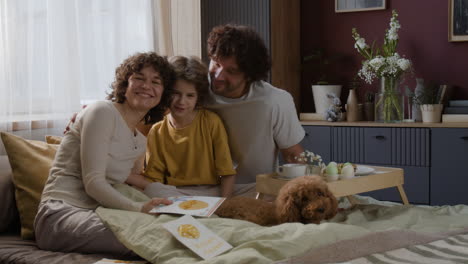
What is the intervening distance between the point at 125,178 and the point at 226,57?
2.39 feet

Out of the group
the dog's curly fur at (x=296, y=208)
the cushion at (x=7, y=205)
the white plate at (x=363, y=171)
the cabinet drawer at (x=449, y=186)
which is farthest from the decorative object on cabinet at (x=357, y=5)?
the cushion at (x=7, y=205)

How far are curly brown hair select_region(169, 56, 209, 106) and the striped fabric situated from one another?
1117mm

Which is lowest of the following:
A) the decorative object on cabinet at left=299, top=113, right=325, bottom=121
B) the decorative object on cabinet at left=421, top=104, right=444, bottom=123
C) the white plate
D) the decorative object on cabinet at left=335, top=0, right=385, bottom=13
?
the white plate

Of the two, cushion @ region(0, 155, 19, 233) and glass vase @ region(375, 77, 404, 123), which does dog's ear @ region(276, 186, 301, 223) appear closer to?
cushion @ region(0, 155, 19, 233)

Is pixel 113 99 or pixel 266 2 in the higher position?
pixel 266 2

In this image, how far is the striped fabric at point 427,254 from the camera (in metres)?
1.49

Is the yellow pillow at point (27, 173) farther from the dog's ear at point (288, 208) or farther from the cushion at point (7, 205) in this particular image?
the dog's ear at point (288, 208)

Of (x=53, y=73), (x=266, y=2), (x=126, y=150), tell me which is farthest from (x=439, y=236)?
(x=266, y=2)

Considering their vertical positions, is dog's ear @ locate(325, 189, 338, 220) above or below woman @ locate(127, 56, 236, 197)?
below

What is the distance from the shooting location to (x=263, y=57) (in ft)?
8.32

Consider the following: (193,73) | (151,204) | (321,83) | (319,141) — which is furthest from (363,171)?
(321,83)

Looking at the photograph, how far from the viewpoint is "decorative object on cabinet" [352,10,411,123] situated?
387 cm

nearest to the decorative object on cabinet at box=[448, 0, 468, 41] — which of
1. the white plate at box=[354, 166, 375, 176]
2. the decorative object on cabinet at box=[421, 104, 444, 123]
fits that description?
the decorative object on cabinet at box=[421, 104, 444, 123]

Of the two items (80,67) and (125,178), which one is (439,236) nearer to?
(125,178)
